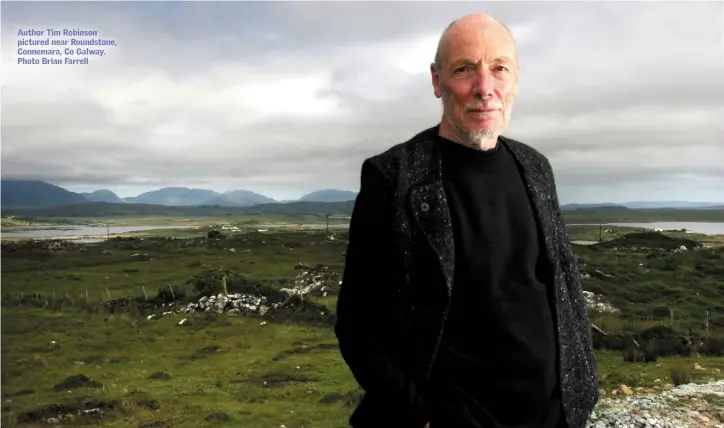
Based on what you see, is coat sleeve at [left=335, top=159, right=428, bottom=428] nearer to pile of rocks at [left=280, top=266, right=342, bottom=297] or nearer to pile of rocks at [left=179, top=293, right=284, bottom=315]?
pile of rocks at [left=179, top=293, right=284, bottom=315]

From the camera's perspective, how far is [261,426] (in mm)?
13750

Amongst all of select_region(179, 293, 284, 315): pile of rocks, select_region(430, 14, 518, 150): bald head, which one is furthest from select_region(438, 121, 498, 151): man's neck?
select_region(179, 293, 284, 315): pile of rocks

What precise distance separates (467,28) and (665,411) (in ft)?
32.9

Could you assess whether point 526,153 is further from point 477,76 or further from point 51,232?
point 51,232

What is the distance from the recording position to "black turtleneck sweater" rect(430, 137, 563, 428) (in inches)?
91.0

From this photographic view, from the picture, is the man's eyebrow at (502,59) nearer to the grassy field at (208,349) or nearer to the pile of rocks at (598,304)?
the grassy field at (208,349)

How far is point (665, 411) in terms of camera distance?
992cm

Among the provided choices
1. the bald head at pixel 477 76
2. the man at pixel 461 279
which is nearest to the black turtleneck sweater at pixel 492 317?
the man at pixel 461 279

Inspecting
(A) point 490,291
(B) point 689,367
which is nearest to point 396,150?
(A) point 490,291

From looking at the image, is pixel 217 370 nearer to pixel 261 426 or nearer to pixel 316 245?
pixel 261 426

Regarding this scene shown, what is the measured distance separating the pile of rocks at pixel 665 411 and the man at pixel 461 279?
24.3 feet

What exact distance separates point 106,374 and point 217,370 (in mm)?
4364

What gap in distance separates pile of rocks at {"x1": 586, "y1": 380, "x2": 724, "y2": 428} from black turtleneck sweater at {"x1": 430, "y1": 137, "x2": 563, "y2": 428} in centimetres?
738

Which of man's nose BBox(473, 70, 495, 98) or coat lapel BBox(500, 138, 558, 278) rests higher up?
man's nose BBox(473, 70, 495, 98)
